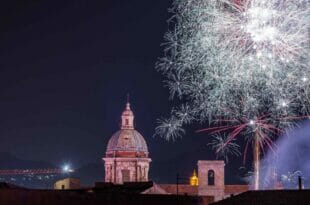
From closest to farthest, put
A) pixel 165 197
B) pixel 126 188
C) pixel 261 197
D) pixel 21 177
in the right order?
pixel 261 197 < pixel 165 197 < pixel 126 188 < pixel 21 177

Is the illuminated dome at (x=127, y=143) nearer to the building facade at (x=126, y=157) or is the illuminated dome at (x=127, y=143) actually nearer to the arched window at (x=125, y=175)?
the building facade at (x=126, y=157)

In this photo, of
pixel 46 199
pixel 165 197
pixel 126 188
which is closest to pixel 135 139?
pixel 126 188

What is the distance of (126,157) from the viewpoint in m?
105

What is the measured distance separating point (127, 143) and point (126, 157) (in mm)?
1958

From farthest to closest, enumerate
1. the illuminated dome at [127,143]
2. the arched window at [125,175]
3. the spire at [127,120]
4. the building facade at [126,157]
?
the spire at [127,120] < the illuminated dome at [127,143] < the building facade at [126,157] < the arched window at [125,175]

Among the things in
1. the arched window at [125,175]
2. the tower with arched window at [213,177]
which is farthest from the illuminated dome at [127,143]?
the tower with arched window at [213,177]

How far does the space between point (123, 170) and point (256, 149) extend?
203 ft

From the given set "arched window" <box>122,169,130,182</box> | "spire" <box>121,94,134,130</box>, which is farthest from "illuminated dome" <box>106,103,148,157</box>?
"arched window" <box>122,169,130,182</box>

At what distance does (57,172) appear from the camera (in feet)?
570

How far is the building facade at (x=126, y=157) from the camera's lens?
344 feet

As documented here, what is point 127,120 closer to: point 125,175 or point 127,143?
point 127,143

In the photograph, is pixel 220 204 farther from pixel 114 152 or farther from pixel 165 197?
pixel 114 152

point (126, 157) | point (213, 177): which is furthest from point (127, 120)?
point (213, 177)

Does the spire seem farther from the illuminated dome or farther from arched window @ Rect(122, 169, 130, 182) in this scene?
arched window @ Rect(122, 169, 130, 182)
